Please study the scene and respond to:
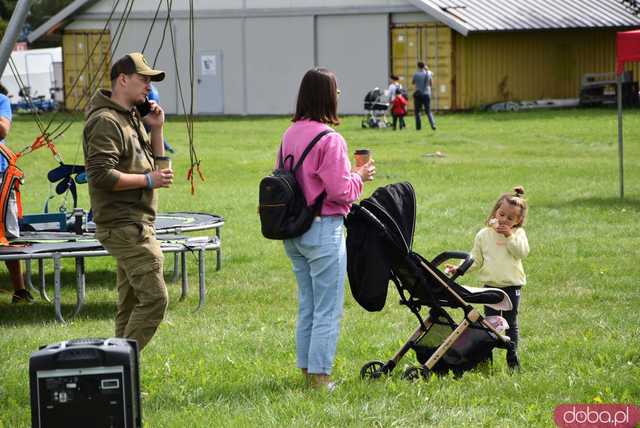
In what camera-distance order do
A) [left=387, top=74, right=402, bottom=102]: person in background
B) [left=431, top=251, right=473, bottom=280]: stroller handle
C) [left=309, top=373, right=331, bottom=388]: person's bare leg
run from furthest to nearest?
[left=387, top=74, right=402, bottom=102]: person in background
[left=431, top=251, right=473, bottom=280]: stroller handle
[left=309, top=373, right=331, bottom=388]: person's bare leg

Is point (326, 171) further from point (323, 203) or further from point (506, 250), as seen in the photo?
point (506, 250)

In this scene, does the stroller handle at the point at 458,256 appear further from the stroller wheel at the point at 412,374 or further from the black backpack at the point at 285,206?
the black backpack at the point at 285,206

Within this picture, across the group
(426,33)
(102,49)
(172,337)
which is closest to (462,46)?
(426,33)

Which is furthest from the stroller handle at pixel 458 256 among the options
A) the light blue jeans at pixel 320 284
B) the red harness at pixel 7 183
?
the red harness at pixel 7 183

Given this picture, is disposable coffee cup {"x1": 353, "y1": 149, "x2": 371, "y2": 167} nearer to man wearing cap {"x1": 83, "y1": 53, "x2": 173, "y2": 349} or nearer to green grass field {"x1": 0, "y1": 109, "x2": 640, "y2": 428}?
man wearing cap {"x1": 83, "y1": 53, "x2": 173, "y2": 349}

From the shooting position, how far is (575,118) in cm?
3456

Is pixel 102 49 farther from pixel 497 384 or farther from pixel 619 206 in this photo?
pixel 497 384

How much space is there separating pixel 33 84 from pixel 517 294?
46.6 metres

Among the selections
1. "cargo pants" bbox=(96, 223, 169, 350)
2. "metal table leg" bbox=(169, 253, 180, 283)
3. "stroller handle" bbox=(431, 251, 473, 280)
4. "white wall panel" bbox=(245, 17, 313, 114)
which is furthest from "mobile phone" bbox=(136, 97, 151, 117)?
"white wall panel" bbox=(245, 17, 313, 114)

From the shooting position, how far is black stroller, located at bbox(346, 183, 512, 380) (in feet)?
21.5

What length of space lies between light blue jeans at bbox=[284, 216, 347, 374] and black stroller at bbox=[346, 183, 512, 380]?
126 mm

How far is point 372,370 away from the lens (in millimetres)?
7227

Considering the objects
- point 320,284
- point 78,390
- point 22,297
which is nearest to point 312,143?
point 320,284

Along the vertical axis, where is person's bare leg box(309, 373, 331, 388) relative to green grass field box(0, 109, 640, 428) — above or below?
above
